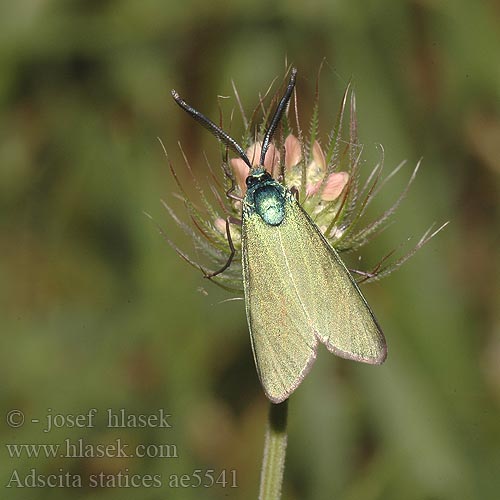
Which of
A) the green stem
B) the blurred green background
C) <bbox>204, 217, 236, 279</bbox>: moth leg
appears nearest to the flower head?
<bbox>204, 217, 236, 279</bbox>: moth leg

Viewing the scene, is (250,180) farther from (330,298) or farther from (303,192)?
(330,298)

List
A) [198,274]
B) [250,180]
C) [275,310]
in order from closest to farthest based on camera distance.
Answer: [275,310], [250,180], [198,274]

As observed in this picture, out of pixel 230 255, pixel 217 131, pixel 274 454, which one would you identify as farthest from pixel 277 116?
pixel 274 454

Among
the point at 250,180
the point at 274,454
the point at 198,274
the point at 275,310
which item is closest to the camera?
the point at 274,454

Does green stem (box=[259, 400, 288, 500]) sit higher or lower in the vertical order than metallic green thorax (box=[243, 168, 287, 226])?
lower

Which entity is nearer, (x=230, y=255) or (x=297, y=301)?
(x=297, y=301)

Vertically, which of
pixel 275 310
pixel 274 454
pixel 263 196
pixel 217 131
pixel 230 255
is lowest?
pixel 274 454

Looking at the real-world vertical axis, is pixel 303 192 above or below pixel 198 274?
above

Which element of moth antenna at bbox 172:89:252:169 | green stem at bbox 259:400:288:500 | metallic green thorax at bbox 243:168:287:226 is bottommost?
green stem at bbox 259:400:288:500

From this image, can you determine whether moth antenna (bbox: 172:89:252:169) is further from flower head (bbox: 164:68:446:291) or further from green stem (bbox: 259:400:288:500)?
green stem (bbox: 259:400:288:500)
